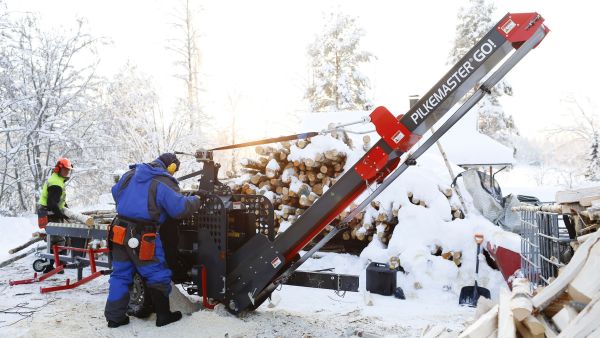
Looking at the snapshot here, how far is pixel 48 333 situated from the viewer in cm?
448

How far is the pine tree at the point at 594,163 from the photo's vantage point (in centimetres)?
2797

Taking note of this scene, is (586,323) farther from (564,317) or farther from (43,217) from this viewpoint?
(43,217)

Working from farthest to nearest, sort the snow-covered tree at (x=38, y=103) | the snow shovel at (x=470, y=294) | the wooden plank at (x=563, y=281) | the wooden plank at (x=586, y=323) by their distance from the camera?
1. the snow-covered tree at (x=38, y=103)
2. the snow shovel at (x=470, y=294)
3. the wooden plank at (x=563, y=281)
4. the wooden plank at (x=586, y=323)

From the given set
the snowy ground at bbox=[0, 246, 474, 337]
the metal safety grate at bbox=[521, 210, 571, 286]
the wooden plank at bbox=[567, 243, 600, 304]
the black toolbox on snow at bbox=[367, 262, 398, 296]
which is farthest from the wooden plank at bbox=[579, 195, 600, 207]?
the black toolbox on snow at bbox=[367, 262, 398, 296]

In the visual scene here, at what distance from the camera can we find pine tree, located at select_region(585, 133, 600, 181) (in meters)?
28.0

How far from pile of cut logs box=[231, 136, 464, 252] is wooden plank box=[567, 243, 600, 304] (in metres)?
5.09

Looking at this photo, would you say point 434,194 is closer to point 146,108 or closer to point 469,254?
point 469,254

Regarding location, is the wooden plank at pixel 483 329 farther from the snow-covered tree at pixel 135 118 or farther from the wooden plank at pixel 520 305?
the snow-covered tree at pixel 135 118

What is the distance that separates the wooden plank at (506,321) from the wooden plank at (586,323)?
39cm

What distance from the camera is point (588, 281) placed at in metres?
2.41

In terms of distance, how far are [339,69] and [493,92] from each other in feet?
30.9

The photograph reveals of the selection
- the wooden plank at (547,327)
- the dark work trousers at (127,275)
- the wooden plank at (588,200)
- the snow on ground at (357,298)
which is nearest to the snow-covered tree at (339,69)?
the snow on ground at (357,298)

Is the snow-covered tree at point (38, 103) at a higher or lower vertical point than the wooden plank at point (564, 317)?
higher

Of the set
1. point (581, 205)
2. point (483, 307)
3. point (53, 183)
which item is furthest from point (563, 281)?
point (53, 183)
